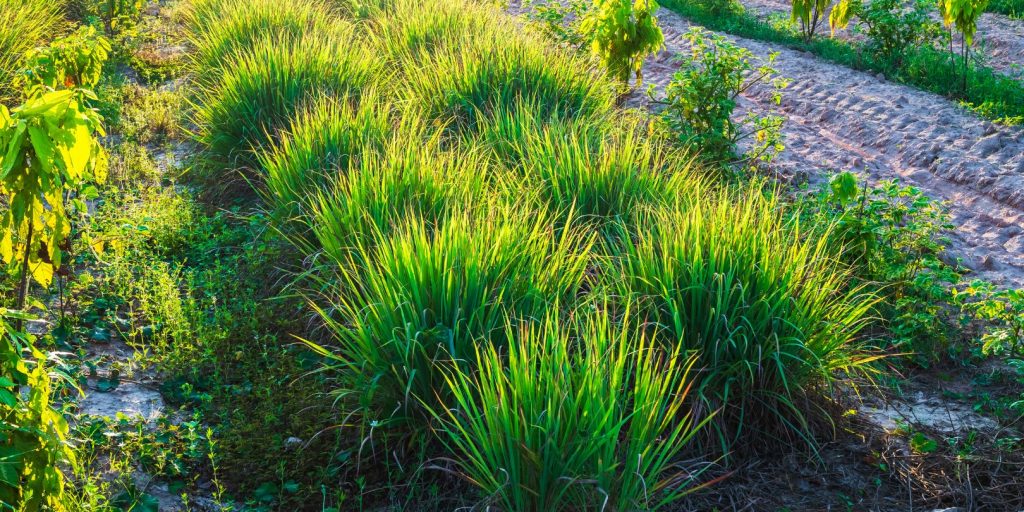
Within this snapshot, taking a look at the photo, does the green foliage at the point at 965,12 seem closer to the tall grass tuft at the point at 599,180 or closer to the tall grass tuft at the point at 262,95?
the tall grass tuft at the point at 599,180

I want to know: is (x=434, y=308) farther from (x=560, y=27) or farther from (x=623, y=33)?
(x=560, y=27)

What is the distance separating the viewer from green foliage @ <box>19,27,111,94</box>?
4641mm

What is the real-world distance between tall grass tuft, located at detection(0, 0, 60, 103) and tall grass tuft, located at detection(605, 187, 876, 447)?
4.74 metres

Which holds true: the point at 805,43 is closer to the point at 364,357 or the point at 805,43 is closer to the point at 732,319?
the point at 732,319

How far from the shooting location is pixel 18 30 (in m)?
6.98

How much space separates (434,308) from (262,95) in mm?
3451

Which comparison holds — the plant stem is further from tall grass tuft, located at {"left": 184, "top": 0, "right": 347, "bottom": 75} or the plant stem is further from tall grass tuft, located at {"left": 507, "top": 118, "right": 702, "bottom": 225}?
tall grass tuft, located at {"left": 184, "top": 0, "right": 347, "bottom": 75}

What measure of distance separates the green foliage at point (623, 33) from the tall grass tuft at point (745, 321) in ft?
11.7

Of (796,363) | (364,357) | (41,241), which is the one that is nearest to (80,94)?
(41,241)

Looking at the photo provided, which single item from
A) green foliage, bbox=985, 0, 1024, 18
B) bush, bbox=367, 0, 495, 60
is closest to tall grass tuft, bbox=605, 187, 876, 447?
bush, bbox=367, 0, 495, 60

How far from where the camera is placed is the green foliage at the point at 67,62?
4641mm

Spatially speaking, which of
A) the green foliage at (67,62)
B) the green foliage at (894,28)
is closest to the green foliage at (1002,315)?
the green foliage at (67,62)

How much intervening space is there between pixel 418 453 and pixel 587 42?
18.8ft

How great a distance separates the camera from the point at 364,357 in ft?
10.7
